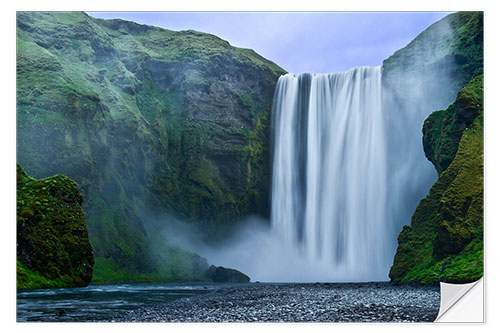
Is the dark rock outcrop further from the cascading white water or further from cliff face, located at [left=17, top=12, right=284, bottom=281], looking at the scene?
the cascading white water

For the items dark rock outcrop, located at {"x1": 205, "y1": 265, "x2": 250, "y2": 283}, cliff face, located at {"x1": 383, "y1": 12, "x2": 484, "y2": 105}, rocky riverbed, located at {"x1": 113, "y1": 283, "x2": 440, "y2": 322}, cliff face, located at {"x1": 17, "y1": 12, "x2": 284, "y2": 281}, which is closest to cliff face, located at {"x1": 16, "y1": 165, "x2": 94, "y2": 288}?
rocky riverbed, located at {"x1": 113, "y1": 283, "x2": 440, "y2": 322}

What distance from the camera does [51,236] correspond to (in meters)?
15.7

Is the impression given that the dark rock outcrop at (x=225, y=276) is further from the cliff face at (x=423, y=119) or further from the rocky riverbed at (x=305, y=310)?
the rocky riverbed at (x=305, y=310)

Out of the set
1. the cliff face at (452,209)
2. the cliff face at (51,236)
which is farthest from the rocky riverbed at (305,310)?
the cliff face at (51,236)

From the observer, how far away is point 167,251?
29.6 m

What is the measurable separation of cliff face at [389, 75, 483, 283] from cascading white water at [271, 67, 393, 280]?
11.2 feet

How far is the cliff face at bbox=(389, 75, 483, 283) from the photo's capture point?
534 inches

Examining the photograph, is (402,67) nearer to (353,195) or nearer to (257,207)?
(353,195)

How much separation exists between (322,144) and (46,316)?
73.9 feet

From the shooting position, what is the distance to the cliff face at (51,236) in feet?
43.0

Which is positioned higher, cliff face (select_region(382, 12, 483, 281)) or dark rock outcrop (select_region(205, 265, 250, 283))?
cliff face (select_region(382, 12, 483, 281))

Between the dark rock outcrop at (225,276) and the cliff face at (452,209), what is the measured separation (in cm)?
1218

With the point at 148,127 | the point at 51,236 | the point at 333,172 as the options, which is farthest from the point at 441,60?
the point at 148,127
